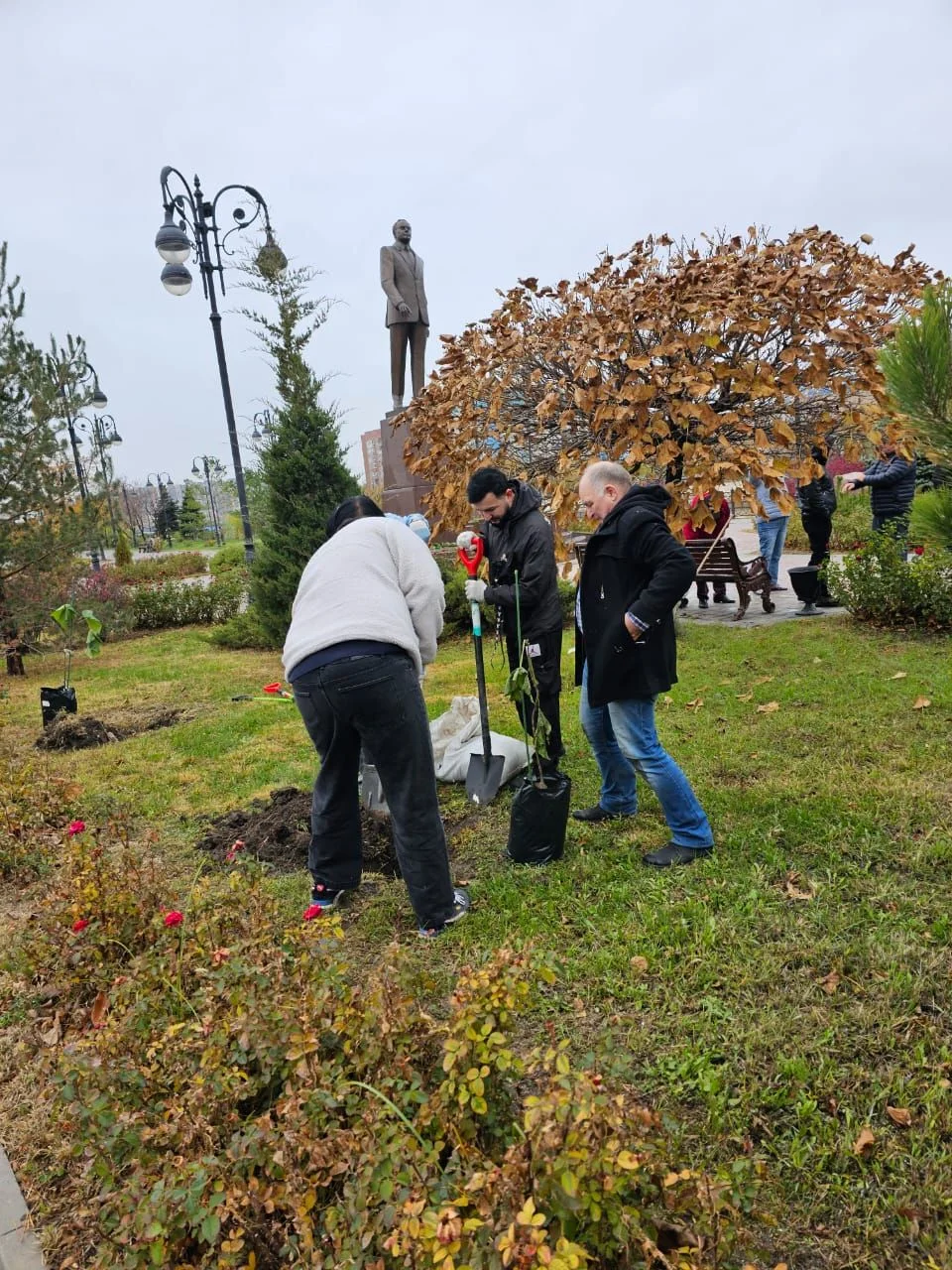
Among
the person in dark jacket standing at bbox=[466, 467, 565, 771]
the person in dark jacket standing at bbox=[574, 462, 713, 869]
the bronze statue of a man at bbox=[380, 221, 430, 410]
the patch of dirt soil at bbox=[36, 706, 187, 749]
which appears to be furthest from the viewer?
the bronze statue of a man at bbox=[380, 221, 430, 410]

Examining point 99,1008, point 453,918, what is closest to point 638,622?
point 453,918

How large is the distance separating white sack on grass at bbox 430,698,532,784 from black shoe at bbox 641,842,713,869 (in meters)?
1.34

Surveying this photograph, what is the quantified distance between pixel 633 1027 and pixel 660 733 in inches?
111

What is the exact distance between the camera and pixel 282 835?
3994 millimetres

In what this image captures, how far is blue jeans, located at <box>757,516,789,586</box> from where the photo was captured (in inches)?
337

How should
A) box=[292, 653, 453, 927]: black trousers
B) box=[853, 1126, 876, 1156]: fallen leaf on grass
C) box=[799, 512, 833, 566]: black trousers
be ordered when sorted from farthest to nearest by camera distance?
box=[799, 512, 833, 566]: black trousers → box=[292, 653, 453, 927]: black trousers → box=[853, 1126, 876, 1156]: fallen leaf on grass

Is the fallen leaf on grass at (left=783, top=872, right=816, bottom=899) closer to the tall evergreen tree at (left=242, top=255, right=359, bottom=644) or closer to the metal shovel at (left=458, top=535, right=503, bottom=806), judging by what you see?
the metal shovel at (left=458, top=535, right=503, bottom=806)

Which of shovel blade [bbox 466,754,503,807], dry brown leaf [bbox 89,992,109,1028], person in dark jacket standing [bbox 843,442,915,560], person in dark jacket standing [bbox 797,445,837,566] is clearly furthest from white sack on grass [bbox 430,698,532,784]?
person in dark jacket standing [bbox 797,445,837,566]

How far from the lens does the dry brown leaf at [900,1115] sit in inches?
74.0

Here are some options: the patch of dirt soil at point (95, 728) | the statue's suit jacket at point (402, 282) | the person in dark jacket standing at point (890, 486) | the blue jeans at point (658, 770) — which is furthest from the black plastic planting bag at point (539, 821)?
the statue's suit jacket at point (402, 282)

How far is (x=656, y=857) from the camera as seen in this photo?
325 cm

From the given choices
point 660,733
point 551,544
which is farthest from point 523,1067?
point 660,733

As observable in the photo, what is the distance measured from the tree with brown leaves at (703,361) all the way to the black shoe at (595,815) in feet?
8.65

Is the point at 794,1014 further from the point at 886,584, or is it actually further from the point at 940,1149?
the point at 886,584
